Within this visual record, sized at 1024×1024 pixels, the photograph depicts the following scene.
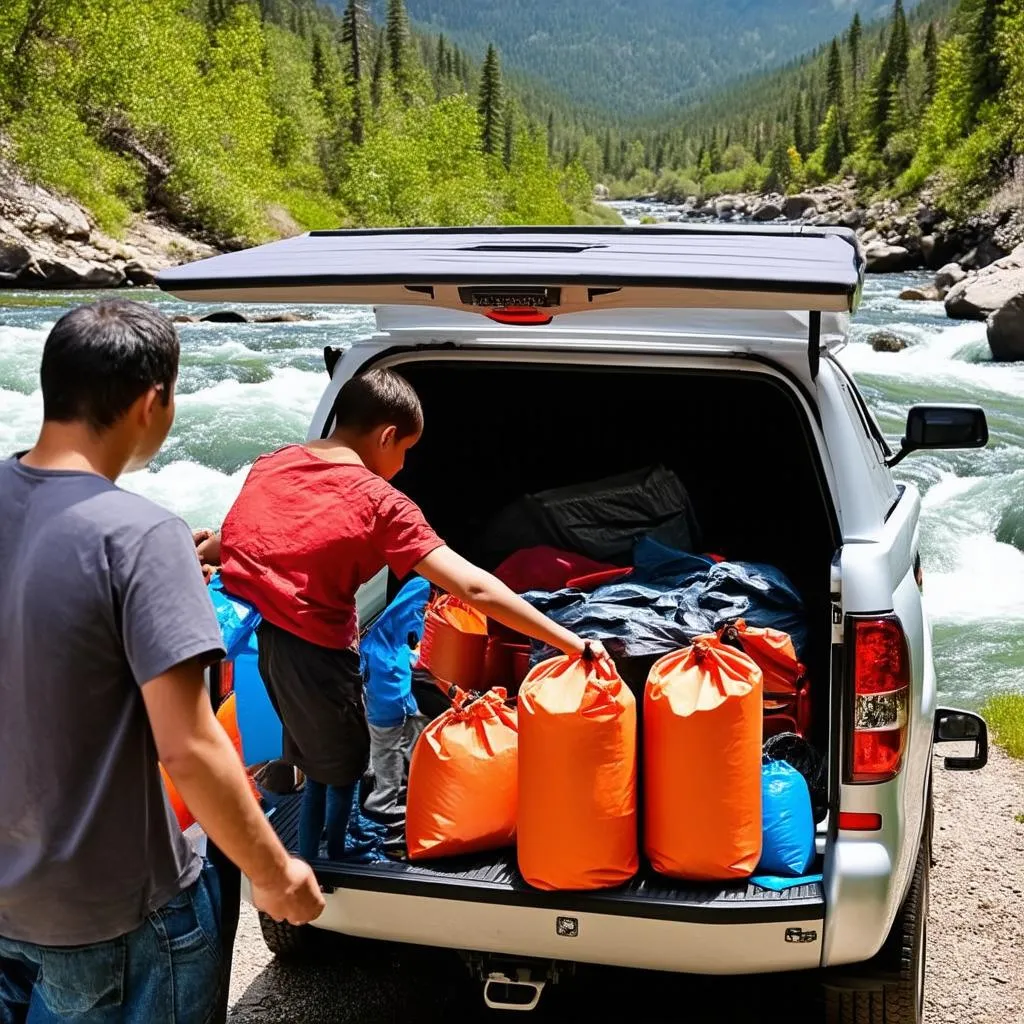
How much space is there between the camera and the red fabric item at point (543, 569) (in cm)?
415

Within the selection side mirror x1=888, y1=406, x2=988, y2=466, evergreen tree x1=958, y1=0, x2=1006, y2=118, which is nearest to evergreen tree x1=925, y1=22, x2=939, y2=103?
evergreen tree x1=958, y1=0, x2=1006, y2=118

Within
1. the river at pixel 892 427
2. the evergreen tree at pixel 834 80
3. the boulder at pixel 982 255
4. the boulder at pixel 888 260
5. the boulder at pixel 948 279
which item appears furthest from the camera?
the evergreen tree at pixel 834 80

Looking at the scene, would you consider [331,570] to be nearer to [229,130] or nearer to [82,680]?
[82,680]

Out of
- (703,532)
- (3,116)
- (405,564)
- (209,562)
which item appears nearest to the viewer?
(405,564)

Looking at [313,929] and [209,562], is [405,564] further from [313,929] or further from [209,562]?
[313,929]

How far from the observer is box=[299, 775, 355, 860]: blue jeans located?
10.0 feet

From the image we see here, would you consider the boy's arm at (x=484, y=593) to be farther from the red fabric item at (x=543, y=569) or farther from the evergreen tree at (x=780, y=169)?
the evergreen tree at (x=780, y=169)

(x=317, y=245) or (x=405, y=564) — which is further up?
(x=317, y=245)

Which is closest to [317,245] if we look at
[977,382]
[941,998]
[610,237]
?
[610,237]

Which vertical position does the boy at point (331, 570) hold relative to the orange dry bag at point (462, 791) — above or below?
above

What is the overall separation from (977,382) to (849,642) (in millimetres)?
15515

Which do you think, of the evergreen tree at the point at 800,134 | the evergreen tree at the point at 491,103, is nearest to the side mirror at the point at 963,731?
the evergreen tree at the point at 491,103

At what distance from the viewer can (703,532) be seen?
477 centimetres

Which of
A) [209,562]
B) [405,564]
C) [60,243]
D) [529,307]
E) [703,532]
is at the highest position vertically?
[529,307]
